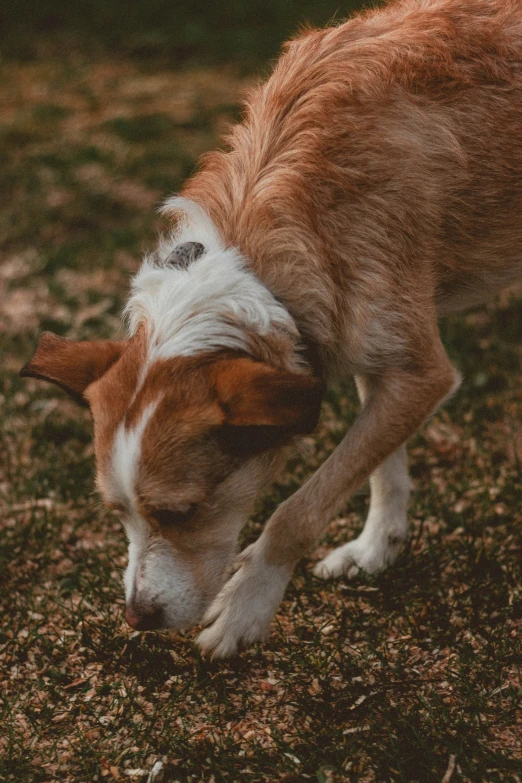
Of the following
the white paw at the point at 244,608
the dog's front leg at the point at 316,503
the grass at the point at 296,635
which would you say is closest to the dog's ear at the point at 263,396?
the dog's front leg at the point at 316,503

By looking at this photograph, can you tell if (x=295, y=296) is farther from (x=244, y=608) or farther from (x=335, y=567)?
(x=335, y=567)

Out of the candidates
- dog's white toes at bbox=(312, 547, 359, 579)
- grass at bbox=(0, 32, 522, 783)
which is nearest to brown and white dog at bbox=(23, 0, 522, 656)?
grass at bbox=(0, 32, 522, 783)

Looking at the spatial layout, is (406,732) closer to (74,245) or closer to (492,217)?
(492,217)

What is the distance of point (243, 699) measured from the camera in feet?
11.0

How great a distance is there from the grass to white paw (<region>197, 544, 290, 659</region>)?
17cm

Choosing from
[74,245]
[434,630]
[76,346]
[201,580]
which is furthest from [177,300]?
[74,245]

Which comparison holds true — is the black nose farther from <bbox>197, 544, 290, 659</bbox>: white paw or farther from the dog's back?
<bbox>197, 544, 290, 659</bbox>: white paw

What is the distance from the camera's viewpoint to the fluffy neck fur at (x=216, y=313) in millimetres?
3135

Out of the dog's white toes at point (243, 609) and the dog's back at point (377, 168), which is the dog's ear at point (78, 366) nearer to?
the dog's back at point (377, 168)

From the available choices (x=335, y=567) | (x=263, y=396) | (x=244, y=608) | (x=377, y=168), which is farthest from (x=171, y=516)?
(x=377, y=168)

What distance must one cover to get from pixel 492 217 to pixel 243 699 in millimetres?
2035

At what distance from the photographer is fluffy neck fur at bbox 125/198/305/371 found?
313 centimetres

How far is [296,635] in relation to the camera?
3.64 meters

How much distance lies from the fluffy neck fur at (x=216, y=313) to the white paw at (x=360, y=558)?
1064mm
